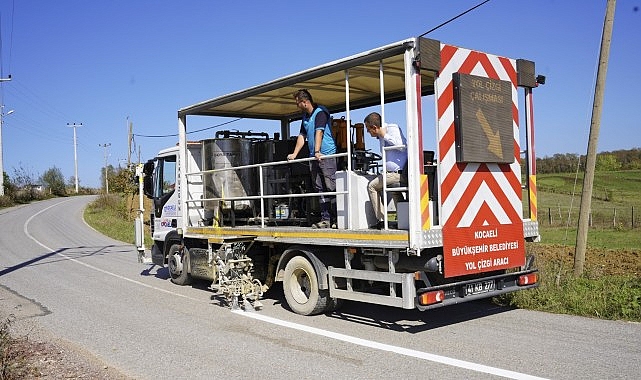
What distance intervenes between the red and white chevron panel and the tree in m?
79.1

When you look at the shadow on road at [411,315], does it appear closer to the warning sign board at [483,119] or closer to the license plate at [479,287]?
the license plate at [479,287]

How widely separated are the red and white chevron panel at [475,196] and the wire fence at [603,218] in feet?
68.7

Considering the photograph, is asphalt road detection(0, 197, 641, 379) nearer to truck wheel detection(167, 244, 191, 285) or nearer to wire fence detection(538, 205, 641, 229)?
truck wheel detection(167, 244, 191, 285)

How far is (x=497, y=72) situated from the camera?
771cm

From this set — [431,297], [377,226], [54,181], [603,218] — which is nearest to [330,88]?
[377,226]

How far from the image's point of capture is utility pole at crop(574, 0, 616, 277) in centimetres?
965

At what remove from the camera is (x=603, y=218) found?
31.9 m

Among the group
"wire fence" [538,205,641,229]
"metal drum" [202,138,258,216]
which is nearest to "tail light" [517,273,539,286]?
"metal drum" [202,138,258,216]

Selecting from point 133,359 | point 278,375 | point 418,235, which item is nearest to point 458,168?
point 418,235

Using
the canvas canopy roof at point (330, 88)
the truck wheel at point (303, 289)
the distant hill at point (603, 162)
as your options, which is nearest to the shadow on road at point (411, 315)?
the truck wheel at point (303, 289)

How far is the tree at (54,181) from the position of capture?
3147 inches

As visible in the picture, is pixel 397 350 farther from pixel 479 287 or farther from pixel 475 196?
pixel 475 196

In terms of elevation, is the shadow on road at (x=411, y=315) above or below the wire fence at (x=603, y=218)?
above

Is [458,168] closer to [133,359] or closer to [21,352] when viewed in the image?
[133,359]
